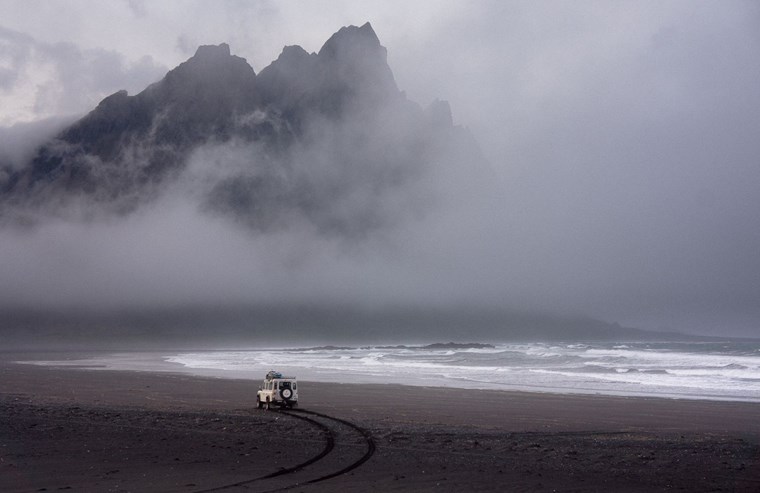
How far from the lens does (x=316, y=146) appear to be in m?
164

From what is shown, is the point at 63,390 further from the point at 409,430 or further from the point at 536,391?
the point at 536,391

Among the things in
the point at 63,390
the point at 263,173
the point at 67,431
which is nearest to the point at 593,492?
the point at 67,431

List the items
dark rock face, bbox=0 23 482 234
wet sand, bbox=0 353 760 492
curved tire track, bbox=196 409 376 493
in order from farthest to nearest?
dark rock face, bbox=0 23 482 234, wet sand, bbox=0 353 760 492, curved tire track, bbox=196 409 376 493

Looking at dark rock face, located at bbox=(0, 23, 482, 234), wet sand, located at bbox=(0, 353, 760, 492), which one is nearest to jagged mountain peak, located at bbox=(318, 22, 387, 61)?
dark rock face, located at bbox=(0, 23, 482, 234)

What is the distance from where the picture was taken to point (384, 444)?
1756 cm

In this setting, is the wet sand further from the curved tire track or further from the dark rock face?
the dark rock face

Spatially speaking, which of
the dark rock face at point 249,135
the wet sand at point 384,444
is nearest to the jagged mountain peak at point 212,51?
the dark rock face at point 249,135

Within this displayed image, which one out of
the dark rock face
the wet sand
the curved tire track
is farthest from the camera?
the dark rock face

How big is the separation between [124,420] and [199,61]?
156 meters

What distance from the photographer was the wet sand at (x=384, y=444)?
43.5 ft

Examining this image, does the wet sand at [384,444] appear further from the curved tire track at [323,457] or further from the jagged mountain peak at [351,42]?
the jagged mountain peak at [351,42]

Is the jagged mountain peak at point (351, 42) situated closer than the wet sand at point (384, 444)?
No

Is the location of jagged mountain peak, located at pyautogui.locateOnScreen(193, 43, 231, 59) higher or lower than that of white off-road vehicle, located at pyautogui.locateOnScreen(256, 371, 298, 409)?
higher

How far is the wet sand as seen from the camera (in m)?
13.3
